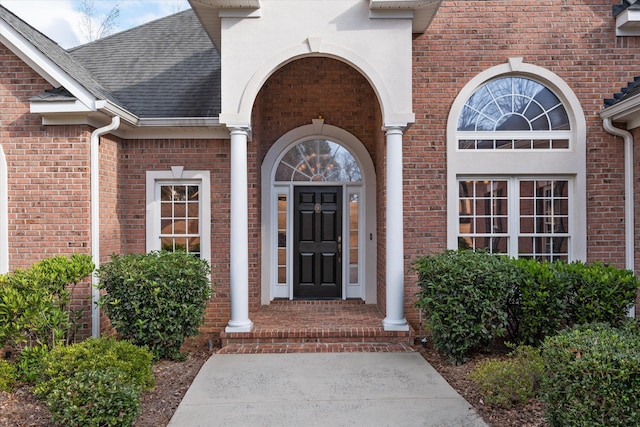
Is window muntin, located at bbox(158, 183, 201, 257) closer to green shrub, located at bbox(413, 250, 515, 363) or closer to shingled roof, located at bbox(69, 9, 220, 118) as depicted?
shingled roof, located at bbox(69, 9, 220, 118)

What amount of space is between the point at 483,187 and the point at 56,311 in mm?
6302

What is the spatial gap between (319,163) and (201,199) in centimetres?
254

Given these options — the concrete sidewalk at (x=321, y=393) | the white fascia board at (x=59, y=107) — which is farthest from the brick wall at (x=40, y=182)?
the concrete sidewalk at (x=321, y=393)

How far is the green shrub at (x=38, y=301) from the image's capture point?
5.42 metres

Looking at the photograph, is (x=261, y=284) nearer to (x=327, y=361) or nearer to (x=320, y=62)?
(x=327, y=361)

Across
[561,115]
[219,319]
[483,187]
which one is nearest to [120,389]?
[219,319]

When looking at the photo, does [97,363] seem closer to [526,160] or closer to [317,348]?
[317,348]

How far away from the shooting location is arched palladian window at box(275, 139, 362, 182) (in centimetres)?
935

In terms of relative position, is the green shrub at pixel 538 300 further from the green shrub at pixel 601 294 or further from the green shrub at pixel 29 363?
the green shrub at pixel 29 363

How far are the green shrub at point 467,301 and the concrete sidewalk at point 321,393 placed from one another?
0.55 metres

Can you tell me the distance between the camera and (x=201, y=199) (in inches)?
314

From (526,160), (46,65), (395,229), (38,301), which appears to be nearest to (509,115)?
(526,160)

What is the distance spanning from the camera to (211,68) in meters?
9.41

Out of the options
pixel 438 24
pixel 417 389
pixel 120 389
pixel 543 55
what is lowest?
pixel 417 389
